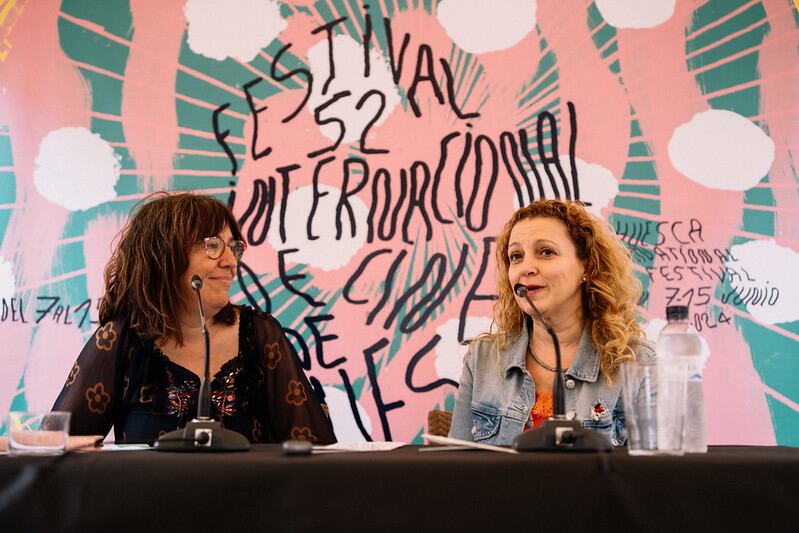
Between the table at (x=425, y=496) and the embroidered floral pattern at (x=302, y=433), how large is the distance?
2.86 ft

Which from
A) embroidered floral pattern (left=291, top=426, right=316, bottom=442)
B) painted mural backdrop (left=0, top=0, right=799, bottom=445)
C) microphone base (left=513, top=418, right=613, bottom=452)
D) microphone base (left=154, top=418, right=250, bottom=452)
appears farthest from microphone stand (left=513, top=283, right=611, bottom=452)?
painted mural backdrop (left=0, top=0, right=799, bottom=445)

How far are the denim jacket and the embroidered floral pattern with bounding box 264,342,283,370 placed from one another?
46 centimetres

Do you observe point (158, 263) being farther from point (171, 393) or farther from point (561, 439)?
point (561, 439)

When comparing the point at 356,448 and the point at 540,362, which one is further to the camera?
the point at 540,362

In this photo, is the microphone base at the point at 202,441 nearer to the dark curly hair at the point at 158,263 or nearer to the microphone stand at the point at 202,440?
the microphone stand at the point at 202,440

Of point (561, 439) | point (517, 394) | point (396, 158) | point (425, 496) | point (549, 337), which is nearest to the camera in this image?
point (425, 496)

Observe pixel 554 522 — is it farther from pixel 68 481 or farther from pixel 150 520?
pixel 68 481

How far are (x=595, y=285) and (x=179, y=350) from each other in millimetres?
1038

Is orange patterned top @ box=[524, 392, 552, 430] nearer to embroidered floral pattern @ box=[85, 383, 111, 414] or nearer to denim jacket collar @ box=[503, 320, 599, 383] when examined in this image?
denim jacket collar @ box=[503, 320, 599, 383]

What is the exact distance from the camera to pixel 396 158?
2807 mm

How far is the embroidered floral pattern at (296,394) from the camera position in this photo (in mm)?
2010

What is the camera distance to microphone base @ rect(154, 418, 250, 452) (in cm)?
126

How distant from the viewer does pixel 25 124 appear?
9.37 ft

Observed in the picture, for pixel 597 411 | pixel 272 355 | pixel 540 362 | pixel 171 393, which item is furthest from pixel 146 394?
pixel 597 411
